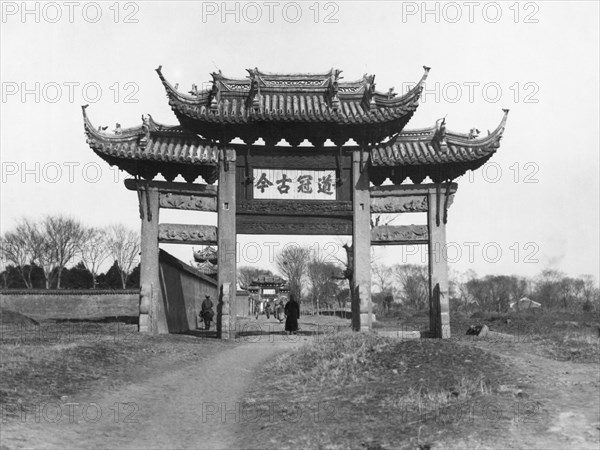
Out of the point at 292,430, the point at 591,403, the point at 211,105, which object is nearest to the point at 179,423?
the point at 292,430

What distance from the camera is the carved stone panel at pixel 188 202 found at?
58.6 ft

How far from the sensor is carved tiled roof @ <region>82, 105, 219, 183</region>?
1753cm

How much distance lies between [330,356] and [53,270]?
152 feet

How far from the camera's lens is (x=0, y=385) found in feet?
29.2

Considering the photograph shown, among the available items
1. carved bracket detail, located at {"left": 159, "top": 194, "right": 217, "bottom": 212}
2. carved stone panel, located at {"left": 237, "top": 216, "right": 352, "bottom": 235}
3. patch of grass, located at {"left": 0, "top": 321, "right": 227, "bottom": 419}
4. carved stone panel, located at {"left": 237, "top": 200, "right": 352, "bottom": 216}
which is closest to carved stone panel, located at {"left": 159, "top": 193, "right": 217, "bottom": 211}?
carved bracket detail, located at {"left": 159, "top": 194, "right": 217, "bottom": 212}

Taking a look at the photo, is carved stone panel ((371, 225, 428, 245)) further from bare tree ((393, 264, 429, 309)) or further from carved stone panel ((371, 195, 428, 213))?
bare tree ((393, 264, 429, 309))

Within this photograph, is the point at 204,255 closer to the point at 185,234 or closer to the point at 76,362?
the point at 185,234

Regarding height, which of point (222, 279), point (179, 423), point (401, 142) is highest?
point (401, 142)

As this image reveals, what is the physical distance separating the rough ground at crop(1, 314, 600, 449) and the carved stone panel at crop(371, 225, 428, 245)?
6.71 m

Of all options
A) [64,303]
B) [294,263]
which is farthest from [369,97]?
[294,263]

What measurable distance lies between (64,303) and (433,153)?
25522 mm

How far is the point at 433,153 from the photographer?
1809cm

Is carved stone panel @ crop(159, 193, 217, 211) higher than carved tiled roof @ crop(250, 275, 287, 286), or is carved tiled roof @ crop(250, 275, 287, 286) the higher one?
carved stone panel @ crop(159, 193, 217, 211)

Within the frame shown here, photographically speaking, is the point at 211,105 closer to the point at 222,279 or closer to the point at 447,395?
the point at 222,279
